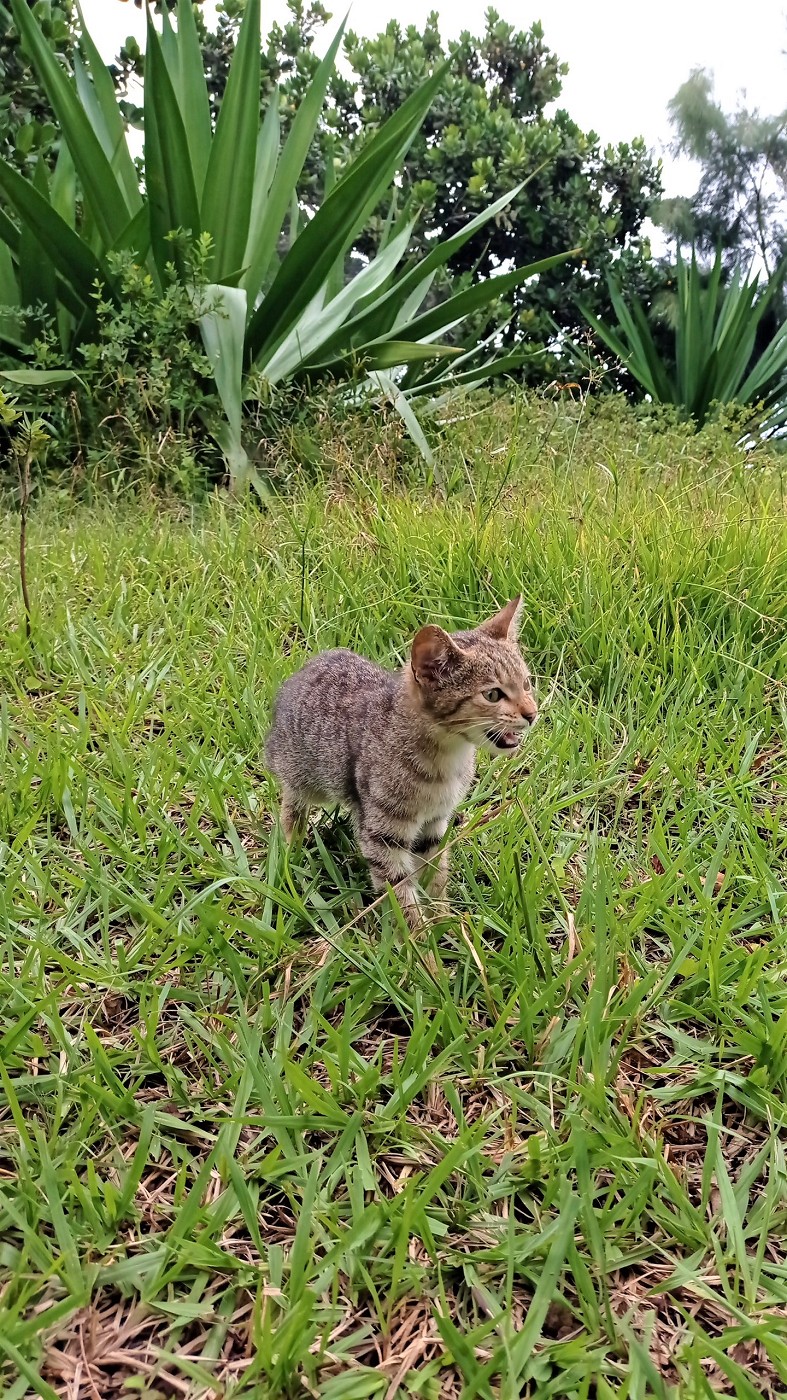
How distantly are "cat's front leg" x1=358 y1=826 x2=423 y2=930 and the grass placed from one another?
0.09 m

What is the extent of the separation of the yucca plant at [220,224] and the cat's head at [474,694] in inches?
101

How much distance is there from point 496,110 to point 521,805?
984 centimetres

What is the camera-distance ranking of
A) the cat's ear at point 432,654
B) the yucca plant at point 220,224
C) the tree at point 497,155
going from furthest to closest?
the tree at point 497,155
the yucca plant at point 220,224
the cat's ear at point 432,654

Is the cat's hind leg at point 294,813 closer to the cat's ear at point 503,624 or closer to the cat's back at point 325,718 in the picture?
the cat's back at point 325,718

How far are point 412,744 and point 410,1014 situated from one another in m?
0.59

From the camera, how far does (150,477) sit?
418 cm

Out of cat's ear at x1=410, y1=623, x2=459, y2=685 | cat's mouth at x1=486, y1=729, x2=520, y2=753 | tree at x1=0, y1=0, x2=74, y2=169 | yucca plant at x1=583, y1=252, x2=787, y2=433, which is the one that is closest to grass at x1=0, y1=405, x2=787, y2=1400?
cat's mouth at x1=486, y1=729, x2=520, y2=753

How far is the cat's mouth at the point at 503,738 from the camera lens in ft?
6.46

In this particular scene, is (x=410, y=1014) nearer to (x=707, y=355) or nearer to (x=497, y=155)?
(x=707, y=355)

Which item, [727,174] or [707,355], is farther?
[727,174]

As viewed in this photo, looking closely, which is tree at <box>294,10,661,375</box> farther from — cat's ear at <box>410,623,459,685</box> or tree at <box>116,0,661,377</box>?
cat's ear at <box>410,623,459,685</box>

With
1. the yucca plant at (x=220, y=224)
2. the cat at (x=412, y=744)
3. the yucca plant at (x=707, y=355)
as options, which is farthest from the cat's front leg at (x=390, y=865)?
the yucca plant at (x=707, y=355)

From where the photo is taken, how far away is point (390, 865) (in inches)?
77.8

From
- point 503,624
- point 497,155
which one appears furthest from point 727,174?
point 503,624
